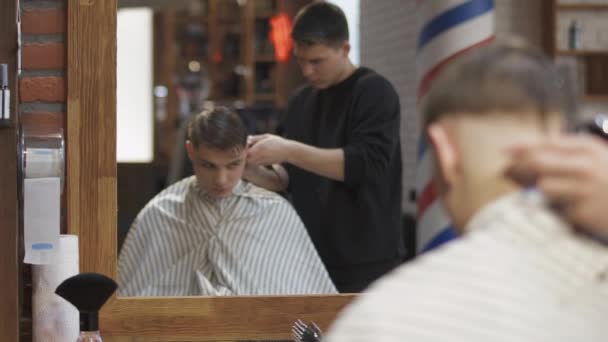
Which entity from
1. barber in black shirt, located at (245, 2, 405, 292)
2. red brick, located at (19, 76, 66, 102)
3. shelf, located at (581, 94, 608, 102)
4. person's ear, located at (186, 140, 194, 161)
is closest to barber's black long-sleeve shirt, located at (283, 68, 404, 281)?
barber in black shirt, located at (245, 2, 405, 292)

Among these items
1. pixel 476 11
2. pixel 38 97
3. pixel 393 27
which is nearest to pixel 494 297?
pixel 38 97

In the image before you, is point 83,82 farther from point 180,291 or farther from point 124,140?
point 180,291

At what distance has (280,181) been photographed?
277 cm

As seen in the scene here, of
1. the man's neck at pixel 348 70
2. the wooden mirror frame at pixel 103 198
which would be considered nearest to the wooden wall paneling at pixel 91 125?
the wooden mirror frame at pixel 103 198

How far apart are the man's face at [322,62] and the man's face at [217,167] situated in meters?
0.31

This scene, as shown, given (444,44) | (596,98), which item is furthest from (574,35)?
(444,44)

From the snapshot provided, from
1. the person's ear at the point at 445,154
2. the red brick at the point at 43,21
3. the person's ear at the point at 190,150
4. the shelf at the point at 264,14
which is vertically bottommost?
the person's ear at the point at 190,150

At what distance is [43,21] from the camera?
8.10 feet

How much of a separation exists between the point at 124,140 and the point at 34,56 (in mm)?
304

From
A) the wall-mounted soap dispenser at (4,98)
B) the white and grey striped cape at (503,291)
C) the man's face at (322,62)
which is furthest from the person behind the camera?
the man's face at (322,62)

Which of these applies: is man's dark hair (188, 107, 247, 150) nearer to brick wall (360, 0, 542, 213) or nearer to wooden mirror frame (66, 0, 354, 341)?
wooden mirror frame (66, 0, 354, 341)

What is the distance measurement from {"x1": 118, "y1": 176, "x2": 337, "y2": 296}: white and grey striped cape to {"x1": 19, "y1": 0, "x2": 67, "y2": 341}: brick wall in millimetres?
388

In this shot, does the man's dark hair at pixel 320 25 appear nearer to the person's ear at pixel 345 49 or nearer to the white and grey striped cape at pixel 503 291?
the person's ear at pixel 345 49

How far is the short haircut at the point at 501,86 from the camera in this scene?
0.94 m
